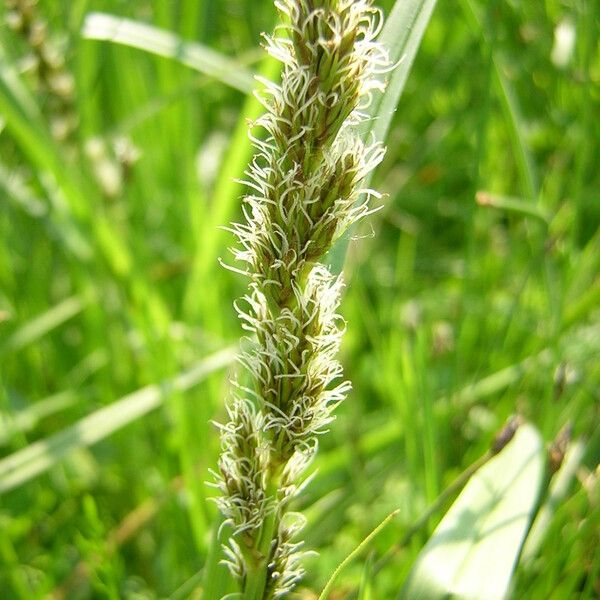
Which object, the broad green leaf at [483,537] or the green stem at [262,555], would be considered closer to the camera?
the green stem at [262,555]

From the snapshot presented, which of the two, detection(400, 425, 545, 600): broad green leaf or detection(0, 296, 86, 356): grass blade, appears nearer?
detection(400, 425, 545, 600): broad green leaf

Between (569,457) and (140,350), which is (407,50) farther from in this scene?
(140,350)

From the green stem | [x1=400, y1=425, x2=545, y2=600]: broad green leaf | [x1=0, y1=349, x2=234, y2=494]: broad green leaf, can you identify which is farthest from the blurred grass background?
the green stem

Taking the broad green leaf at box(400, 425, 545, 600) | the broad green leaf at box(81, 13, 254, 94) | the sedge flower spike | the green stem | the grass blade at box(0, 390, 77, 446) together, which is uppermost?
the broad green leaf at box(81, 13, 254, 94)

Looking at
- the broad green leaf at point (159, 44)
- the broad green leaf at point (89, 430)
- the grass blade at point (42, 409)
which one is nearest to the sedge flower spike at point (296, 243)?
the broad green leaf at point (89, 430)

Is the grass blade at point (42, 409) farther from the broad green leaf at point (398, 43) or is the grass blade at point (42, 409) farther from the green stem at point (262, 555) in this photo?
the broad green leaf at point (398, 43)

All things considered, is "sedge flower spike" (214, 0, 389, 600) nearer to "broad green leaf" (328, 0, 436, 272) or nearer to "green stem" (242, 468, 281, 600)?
"green stem" (242, 468, 281, 600)
